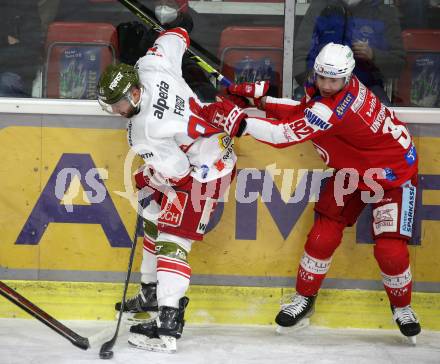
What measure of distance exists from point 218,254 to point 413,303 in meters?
0.90

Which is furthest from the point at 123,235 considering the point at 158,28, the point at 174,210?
the point at 158,28

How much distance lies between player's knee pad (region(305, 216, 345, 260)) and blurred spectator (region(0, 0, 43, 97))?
1.42 metres

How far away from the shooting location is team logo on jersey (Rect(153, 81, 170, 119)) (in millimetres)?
3797

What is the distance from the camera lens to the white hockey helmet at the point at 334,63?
12.4 ft

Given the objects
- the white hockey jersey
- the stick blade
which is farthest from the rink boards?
the stick blade

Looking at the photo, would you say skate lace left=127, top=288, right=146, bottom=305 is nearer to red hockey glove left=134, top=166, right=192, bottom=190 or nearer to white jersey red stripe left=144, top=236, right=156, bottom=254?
white jersey red stripe left=144, top=236, right=156, bottom=254

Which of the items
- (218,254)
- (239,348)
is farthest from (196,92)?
(239,348)

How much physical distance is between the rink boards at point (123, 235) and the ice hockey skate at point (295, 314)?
112mm

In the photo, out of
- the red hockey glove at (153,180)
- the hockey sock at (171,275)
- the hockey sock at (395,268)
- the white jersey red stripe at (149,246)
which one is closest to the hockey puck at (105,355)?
A: the hockey sock at (171,275)

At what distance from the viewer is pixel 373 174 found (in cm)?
402

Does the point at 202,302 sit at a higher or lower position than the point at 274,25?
lower

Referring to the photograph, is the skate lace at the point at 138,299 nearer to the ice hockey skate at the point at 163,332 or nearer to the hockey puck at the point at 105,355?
the ice hockey skate at the point at 163,332

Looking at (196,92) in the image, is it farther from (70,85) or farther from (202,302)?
(202,302)

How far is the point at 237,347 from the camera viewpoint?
400 centimetres
